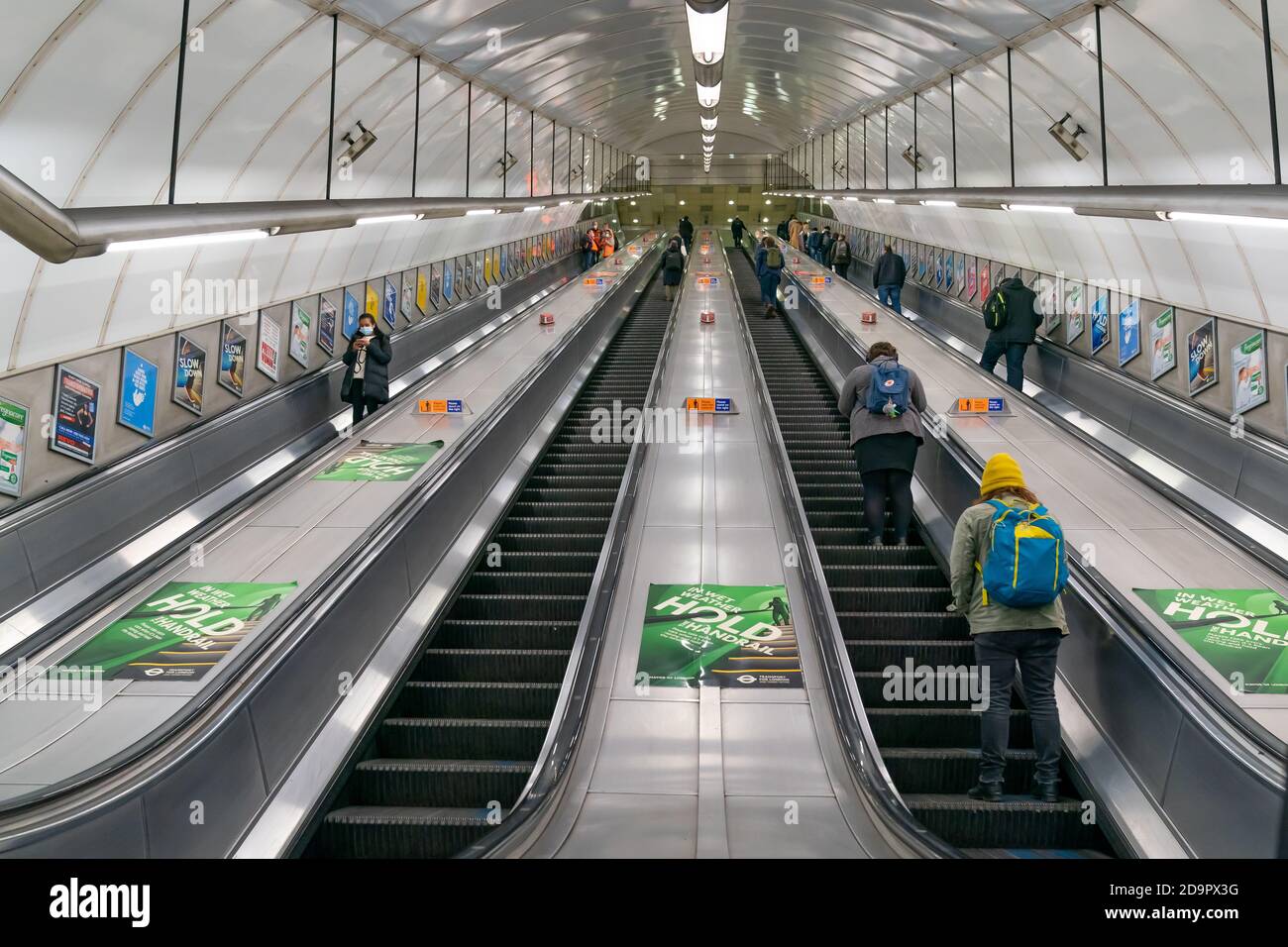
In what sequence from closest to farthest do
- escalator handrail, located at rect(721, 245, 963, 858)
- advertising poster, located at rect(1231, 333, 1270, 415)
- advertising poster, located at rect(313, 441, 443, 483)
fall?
escalator handrail, located at rect(721, 245, 963, 858) < advertising poster, located at rect(313, 441, 443, 483) < advertising poster, located at rect(1231, 333, 1270, 415)

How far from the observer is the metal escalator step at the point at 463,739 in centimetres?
515

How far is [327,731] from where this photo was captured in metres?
4.89

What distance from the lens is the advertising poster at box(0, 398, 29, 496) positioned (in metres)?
7.03

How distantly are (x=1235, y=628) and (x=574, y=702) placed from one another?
143 inches

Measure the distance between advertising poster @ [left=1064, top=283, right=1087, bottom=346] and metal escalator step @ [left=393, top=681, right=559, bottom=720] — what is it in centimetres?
1132

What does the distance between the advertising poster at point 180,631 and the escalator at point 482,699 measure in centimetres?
96

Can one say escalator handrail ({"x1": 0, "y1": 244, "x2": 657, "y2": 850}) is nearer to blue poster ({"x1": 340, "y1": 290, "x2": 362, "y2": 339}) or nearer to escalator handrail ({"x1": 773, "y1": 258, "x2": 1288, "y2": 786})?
escalator handrail ({"x1": 773, "y1": 258, "x2": 1288, "y2": 786})


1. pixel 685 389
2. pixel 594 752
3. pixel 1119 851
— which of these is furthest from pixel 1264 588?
pixel 685 389

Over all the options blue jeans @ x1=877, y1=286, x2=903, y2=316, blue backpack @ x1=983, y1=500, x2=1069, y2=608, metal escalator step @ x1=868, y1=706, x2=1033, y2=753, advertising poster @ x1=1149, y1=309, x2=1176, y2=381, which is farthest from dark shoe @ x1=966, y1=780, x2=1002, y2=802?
blue jeans @ x1=877, y1=286, x2=903, y2=316

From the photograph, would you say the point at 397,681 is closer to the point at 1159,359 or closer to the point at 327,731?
the point at 327,731

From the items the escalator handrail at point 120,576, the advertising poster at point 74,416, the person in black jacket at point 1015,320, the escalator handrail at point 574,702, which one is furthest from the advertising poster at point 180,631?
the person in black jacket at point 1015,320

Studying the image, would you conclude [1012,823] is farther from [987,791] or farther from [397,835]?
[397,835]

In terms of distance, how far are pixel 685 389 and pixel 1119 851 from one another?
9.15 metres

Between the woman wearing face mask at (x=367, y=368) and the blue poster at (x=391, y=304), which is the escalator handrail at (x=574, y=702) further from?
the blue poster at (x=391, y=304)
